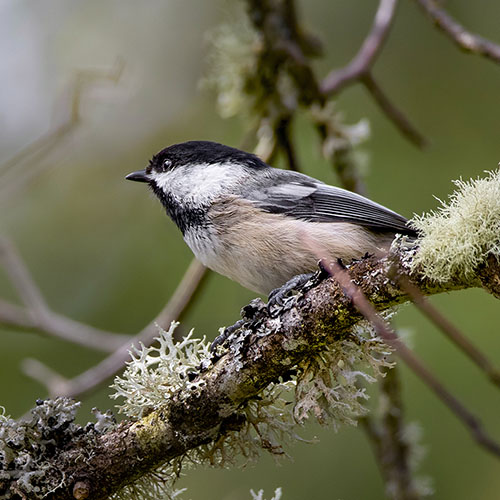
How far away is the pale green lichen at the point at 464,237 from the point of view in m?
1.64

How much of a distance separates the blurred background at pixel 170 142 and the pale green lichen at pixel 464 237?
7.52ft

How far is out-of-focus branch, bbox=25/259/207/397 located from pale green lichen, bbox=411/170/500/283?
185 cm

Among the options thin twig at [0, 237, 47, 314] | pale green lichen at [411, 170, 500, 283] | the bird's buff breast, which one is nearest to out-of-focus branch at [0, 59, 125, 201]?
thin twig at [0, 237, 47, 314]

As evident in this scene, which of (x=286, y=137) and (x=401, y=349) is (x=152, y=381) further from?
(x=286, y=137)

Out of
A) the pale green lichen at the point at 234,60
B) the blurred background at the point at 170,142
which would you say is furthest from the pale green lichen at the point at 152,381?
the pale green lichen at the point at 234,60

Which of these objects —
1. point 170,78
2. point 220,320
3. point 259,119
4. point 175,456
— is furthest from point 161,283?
point 175,456

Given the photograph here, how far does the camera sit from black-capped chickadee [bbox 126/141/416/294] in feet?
8.89

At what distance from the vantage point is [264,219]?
2.85 metres

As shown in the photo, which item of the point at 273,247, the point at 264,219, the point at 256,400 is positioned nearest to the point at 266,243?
the point at 273,247

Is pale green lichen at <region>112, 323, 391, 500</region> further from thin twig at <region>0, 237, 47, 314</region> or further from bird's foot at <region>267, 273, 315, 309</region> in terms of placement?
thin twig at <region>0, 237, 47, 314</region>

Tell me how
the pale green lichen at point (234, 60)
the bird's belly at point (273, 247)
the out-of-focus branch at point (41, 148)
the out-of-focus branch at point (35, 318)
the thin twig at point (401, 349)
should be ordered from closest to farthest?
the thin twig at point (401, 349)
the bird's belly at point (273, 247)
the out-of-focus branch at point (41, 148)
the out-of-focus branch at point (35, 318)
the pale green lichen at point (234, 60)

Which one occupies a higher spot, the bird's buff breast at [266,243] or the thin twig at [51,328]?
the thin twig at [51,328]

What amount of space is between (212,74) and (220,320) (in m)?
1.72

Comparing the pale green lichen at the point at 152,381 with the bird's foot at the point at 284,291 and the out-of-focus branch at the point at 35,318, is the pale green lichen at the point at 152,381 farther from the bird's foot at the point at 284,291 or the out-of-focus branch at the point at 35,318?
the out-of-focus branch at the point at 35,318
